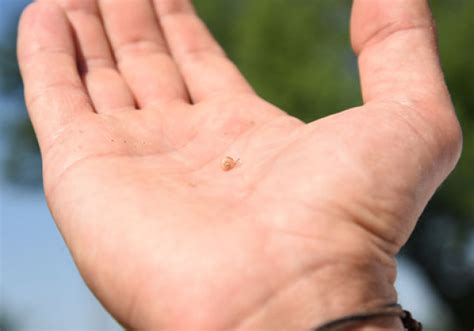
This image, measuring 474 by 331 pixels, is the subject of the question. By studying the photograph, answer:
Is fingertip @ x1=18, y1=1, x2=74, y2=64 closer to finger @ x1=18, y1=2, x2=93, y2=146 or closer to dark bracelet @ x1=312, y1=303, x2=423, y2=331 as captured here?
finger @ x1=18, y1=2, x2=93, y2=146

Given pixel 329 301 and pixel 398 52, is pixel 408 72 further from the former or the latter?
pixel 329 301

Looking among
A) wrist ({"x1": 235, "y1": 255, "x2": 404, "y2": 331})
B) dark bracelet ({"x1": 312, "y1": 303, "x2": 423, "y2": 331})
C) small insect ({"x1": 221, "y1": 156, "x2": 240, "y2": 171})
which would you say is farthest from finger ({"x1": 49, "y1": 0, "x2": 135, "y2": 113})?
dark bracelet ({"x1": 312, "y1": 303, "x2": 423, "y2": 331})

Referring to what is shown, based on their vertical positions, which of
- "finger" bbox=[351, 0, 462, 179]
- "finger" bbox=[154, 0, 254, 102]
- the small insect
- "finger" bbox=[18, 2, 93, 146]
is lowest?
"finger" bbox=[154, 0, 254, 102]

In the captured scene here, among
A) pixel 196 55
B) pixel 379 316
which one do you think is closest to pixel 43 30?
pixel 196 55

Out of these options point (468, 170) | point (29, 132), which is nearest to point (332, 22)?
point (468, 170)

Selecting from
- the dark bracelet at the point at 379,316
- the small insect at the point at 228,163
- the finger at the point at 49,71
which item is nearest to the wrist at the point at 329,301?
the dark bracelet at the point at 379,316

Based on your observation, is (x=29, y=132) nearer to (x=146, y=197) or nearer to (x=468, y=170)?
(x=468, y=170)
